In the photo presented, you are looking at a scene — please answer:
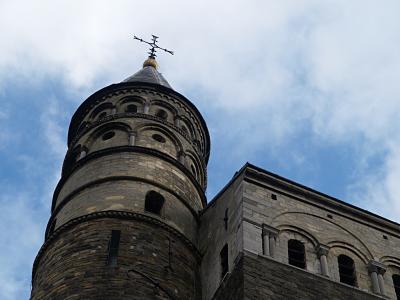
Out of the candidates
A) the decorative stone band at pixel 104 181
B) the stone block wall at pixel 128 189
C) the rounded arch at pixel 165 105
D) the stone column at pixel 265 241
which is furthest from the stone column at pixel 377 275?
the rounded arch at pixel 165 105

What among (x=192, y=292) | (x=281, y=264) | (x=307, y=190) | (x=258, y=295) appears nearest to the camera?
(x=258, y=295)

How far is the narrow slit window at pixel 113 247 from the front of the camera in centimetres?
2257

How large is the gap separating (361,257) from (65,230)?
7.56 meters

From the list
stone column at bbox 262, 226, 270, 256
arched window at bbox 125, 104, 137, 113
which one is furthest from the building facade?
arched window at bbox 125, 104, 137, 113

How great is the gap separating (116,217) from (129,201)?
0.85 meters

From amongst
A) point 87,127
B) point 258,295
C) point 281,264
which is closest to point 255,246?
point 281,264

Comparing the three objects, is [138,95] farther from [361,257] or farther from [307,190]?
[361,257]

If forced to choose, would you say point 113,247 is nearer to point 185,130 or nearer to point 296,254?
point 296,254

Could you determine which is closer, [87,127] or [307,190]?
[307,190]

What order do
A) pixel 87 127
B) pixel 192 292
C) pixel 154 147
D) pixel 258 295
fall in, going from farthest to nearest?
1. pixel 87 127
2. pixel 154 147
3. pixel 192 292
4. pixel 258 295

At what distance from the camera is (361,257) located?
933 inches

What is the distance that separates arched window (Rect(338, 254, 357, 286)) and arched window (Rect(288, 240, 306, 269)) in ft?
3.36

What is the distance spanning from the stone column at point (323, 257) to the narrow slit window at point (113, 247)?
4.91 m

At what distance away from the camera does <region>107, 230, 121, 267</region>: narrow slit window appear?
22567 millimetres
